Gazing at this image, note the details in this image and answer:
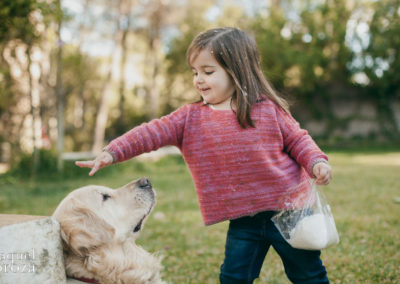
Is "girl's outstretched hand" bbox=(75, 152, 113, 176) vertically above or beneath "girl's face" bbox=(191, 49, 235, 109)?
beneath

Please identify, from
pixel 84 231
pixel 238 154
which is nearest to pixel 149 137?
pixel 238 154

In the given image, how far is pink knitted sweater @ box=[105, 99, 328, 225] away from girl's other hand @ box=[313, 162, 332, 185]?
69mm

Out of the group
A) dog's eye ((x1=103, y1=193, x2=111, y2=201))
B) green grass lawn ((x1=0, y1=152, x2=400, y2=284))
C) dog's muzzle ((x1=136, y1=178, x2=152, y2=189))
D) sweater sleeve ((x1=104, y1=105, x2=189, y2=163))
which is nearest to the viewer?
sweater sleeve ((x1=104, y1=105, x2=189, y2=163))

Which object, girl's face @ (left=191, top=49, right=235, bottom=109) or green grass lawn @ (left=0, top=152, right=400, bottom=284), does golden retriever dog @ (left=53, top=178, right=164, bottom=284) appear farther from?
green grass lawn @ (left=0, top=152, right=400, bottom=284)

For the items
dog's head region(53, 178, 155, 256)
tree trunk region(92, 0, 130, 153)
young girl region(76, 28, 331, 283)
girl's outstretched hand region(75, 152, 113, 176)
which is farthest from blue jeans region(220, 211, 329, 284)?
tree trunk region(92, 0, 130, 153)

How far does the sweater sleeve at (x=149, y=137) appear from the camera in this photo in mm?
2271

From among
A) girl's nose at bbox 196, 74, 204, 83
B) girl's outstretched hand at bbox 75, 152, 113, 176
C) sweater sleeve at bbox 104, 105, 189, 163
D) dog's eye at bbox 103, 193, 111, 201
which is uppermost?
Answer: girl's nose at bbox 196, 74, 204, 83

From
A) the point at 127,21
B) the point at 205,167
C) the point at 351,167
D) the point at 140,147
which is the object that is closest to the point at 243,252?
the point at 205,167

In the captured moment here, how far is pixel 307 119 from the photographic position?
21.5 metres

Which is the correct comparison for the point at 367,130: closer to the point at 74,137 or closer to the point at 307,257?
the point at 74,137

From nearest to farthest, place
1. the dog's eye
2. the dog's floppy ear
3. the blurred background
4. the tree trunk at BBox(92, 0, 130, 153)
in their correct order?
the dog's floppy ear → the dog's eye → the tree trunk at BBox(92, 0, 130, 153) → the blurred background

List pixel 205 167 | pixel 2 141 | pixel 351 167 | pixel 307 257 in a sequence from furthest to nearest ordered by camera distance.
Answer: pixel 2 141
pixel 351 167
pixel 205 167
pixel 307 257

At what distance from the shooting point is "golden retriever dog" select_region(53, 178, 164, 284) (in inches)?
82.0

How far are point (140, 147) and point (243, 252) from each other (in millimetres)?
923
